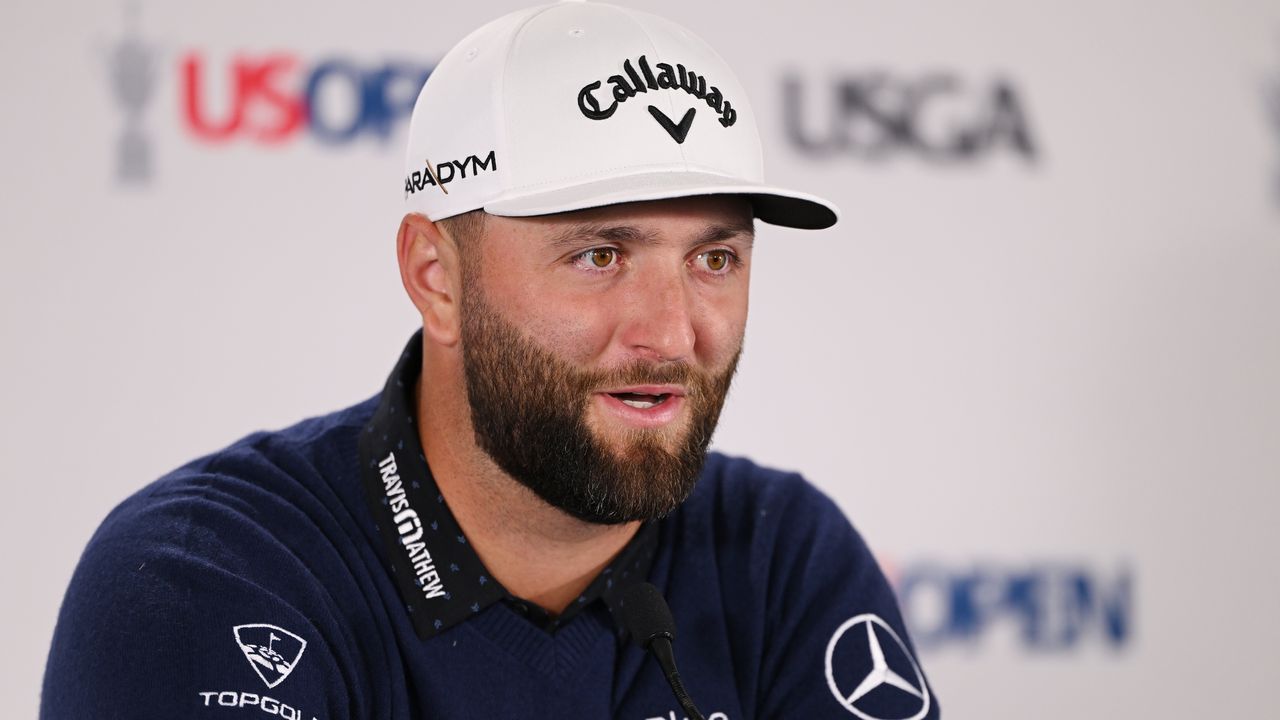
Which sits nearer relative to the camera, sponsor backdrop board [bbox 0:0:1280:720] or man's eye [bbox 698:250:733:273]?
man's eye [bbox 698:250:733:273]

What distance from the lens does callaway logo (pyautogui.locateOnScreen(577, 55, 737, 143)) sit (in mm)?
1261

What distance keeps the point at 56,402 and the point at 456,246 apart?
138 cm

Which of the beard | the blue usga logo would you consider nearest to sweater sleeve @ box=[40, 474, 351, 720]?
the beard

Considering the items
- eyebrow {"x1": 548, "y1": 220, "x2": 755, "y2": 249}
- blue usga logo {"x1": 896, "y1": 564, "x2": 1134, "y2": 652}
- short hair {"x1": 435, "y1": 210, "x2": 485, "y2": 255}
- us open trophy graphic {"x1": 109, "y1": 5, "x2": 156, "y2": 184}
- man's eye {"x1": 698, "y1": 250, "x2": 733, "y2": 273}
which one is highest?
us open trophy graphic {"x1": 109, "y1": 5, "x2": 156, "y2": 184}

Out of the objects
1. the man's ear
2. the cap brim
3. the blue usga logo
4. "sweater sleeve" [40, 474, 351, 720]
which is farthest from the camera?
the blue usga logo

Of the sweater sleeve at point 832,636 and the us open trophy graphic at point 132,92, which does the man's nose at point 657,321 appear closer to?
the sweater sleeve at point 832,636

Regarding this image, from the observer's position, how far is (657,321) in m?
1.23

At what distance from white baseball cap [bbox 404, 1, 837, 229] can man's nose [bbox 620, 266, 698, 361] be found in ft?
0.28

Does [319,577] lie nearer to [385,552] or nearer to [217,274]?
[385,552]

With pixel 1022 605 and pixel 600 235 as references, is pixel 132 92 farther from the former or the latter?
pixel 1022 605

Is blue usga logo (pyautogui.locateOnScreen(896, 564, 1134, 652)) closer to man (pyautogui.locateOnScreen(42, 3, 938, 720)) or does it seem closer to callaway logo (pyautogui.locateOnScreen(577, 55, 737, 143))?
man (pyautogui.locateOnScreen(42, 3, 938, 720))

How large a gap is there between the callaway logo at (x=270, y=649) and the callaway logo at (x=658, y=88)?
0.56 m

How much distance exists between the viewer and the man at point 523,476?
1.18m

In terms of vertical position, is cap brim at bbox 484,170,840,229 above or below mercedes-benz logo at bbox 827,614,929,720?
above
